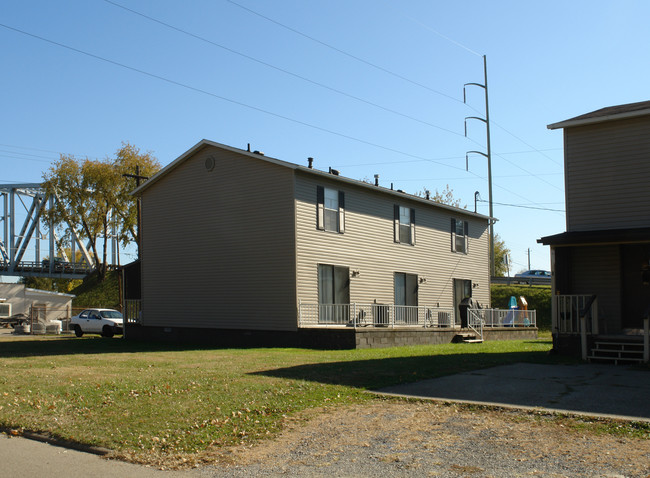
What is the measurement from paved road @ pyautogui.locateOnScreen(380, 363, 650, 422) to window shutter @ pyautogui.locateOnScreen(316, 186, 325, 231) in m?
11.4

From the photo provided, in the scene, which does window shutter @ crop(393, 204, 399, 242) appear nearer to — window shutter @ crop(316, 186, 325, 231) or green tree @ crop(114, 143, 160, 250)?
window shutter @ crop(316, 186, 325, 231)

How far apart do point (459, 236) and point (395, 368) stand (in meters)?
19.9

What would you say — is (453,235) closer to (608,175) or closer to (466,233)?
(466,233)

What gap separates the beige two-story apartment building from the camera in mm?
23094

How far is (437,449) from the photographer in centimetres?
718

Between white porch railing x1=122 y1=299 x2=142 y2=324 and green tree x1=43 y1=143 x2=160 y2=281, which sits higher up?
green tree x1=43 y1=143 x2=160 y2=281

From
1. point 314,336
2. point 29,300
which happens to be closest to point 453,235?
point 314,336

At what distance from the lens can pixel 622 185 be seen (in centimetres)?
1725

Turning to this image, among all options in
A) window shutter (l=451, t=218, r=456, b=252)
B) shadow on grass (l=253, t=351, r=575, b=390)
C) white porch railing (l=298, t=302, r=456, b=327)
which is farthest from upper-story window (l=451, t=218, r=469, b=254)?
shadow on grass (l=253, t=351, r=575, b=390)

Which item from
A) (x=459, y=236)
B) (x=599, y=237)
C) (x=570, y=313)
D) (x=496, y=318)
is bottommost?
(x=496, y=318)

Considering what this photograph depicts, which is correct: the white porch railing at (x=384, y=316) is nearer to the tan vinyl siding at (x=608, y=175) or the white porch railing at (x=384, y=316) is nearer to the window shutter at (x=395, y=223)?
the window shutter at (x=395, y=223)

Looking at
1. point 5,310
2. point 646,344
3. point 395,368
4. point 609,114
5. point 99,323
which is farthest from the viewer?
point 5,310

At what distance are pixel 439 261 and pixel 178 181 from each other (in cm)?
1276

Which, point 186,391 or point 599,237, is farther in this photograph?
point 599,237
